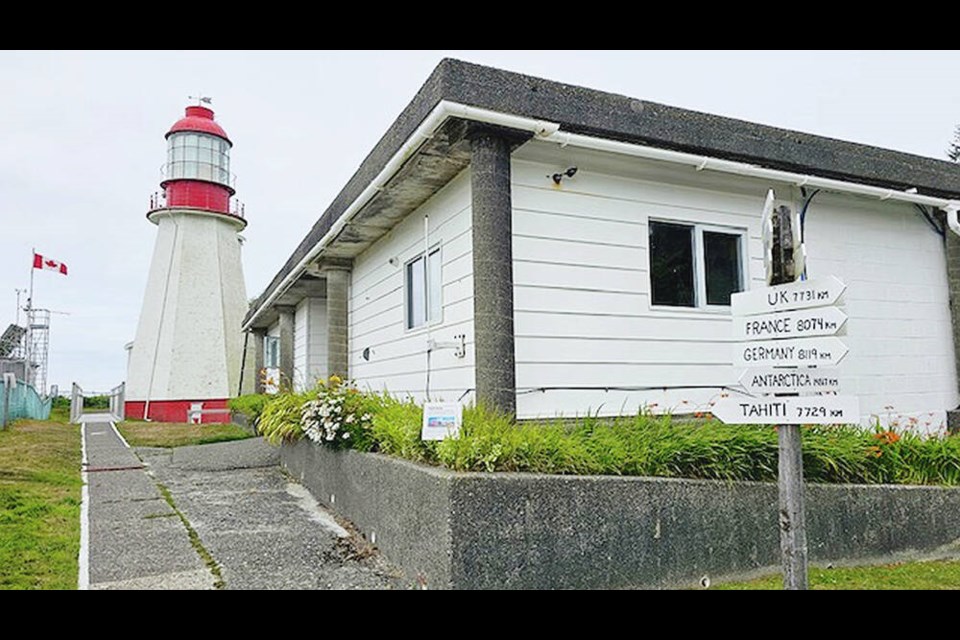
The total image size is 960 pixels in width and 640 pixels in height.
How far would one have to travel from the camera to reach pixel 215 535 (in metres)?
5.67

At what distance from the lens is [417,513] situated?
4.48 metres

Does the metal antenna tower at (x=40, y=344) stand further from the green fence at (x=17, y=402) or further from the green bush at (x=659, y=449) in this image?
the green bush at (x=659, y=449)

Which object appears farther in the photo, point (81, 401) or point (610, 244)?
point (81, 401)

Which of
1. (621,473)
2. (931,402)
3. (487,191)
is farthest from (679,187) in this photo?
(931,402)

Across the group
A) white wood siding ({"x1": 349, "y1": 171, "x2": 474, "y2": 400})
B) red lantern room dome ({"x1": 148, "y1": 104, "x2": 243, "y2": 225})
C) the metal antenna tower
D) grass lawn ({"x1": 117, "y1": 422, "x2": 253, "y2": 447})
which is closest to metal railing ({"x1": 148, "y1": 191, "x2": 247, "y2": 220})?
red lantern room dome ({"x1": 148, "y1": 104, "x2": 243, "y2": 225})

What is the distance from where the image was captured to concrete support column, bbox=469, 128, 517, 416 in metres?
5.17

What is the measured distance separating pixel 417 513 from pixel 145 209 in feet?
75.6

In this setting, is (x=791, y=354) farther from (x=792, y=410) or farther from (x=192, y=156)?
(x=192, y=156)

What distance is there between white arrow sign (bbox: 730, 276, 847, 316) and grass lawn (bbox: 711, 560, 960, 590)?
2006mm

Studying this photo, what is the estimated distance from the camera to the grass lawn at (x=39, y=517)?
14.6 feet

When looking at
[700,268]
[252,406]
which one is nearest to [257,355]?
[252,406]

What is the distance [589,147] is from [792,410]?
3.21 metres

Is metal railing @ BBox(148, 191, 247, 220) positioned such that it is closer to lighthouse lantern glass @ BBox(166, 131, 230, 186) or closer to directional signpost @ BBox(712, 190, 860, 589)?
lighthouse lantern glass @ BBox(166, 131, 230, 186)
